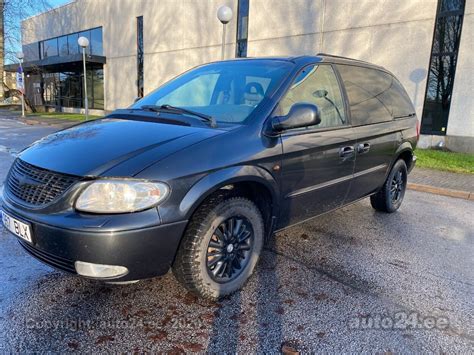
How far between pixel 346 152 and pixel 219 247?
168 centimetres

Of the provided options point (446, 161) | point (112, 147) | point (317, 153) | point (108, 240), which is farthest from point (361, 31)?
point (108, 240)

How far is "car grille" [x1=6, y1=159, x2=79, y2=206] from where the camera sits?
232 cm

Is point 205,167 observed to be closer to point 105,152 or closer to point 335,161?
point 105,152

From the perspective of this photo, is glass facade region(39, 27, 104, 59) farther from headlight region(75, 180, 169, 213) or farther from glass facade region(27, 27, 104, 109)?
headlight region(75, 180, 169, 213)

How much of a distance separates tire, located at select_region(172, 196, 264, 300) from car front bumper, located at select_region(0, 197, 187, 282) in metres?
0.15

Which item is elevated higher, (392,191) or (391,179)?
(391,179)

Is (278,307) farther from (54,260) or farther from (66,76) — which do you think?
(66,76)

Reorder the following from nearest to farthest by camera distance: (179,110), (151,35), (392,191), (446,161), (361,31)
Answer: (179,110)
(392,191)
(446,161)
(361,31)
(151,35)

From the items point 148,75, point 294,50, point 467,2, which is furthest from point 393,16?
point 148,75

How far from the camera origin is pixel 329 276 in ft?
10.7

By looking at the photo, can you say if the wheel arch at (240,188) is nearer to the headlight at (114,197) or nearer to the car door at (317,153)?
the car door at (317,153)

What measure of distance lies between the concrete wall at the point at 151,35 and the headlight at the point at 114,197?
47.9 feet

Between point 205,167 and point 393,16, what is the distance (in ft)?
35.3

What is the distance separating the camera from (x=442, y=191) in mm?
6855
